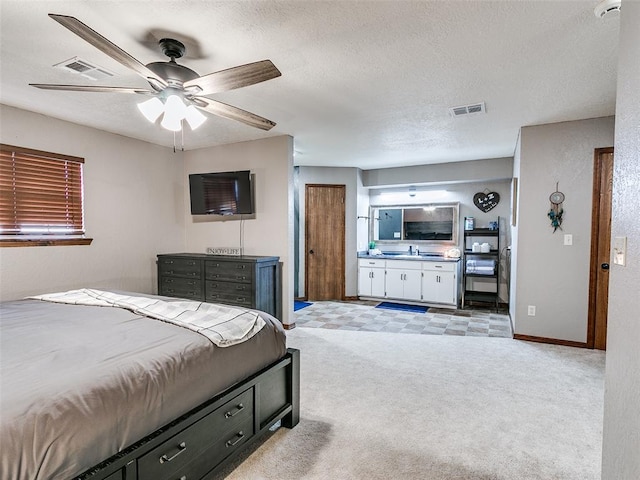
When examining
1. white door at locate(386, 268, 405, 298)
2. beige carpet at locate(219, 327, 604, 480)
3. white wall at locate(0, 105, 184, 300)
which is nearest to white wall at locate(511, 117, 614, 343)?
beige carpet at locate(219, 327, 604, 480)

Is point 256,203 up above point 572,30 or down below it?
below

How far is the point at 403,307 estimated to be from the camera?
5.86 meters

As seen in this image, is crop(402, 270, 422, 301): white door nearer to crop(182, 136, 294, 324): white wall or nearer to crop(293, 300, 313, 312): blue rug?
crop(293, 300, 313, 312): blue rug

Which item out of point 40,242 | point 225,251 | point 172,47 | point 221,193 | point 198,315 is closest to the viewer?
point 198,315

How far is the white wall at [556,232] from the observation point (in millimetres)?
3697

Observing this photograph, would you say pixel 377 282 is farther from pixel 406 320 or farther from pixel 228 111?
pixel 228 111

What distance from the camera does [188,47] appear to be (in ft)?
7.30

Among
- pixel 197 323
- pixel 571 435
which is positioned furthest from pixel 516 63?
pixel 197 323

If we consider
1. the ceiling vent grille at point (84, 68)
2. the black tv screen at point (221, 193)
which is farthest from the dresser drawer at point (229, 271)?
the ceiling vent grille at point (84, 68)

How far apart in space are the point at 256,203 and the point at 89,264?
2045mm

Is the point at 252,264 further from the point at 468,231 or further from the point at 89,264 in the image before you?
the point at 468,231

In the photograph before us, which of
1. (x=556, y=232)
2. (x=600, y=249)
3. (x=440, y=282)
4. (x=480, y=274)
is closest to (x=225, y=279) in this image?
(x=440, y=282)

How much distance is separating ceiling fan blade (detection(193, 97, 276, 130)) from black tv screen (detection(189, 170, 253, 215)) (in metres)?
1.84

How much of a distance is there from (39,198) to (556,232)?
551 cm
